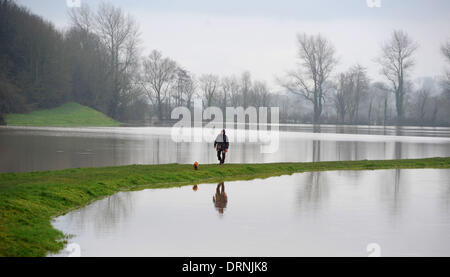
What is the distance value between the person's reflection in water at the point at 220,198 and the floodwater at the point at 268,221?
0.09ft

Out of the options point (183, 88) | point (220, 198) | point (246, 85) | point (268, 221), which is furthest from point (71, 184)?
point (246, 85)

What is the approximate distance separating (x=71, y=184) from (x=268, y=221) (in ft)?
22.4

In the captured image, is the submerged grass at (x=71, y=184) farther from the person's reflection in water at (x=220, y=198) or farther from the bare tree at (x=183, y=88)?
the bare tree at (x=183, y=88)

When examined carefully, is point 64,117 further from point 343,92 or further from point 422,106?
point 422,106

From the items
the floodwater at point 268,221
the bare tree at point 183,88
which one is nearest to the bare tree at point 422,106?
the bare tree at point 183,88

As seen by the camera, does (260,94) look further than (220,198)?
Yes

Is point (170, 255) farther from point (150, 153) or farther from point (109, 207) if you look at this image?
point (150, 153)

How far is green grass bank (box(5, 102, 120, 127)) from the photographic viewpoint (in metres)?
71.3

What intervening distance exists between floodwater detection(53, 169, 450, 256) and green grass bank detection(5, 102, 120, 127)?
193 feet

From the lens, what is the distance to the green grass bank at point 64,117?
71.3 meters

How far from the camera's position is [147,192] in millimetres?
16719

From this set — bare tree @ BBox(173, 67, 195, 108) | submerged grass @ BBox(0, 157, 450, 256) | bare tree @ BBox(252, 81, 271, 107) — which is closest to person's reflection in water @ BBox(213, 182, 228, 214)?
A: submerged grass @ BBox(0, 157, 450, 256)

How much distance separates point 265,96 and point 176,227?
126 metres

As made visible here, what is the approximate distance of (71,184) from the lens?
15969 mm
